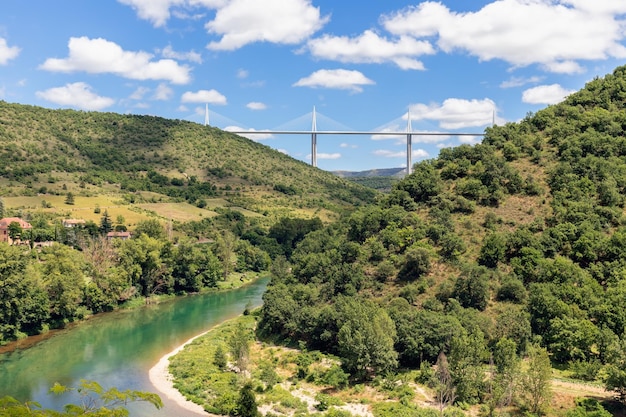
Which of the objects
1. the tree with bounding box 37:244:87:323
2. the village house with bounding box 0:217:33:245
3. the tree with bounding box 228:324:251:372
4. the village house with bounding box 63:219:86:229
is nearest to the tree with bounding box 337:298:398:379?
the tree with bounding box 228:324:251:372

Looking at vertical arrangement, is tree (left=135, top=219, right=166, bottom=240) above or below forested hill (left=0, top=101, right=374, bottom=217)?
below

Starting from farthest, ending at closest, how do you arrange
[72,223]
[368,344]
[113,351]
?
[72,223], [113,351], [368,344]

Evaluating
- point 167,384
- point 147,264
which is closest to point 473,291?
point 167,384

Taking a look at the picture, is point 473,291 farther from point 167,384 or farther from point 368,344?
point 167,384

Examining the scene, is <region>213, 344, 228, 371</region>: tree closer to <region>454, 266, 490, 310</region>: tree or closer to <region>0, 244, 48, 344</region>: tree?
<region>454, 266, 490, 310</region>: tree

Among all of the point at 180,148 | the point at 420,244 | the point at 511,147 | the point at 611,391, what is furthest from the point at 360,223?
the point at 180,148

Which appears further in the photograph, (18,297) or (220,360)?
(18,297)

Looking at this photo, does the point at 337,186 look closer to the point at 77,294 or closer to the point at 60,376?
the point at 77,294
